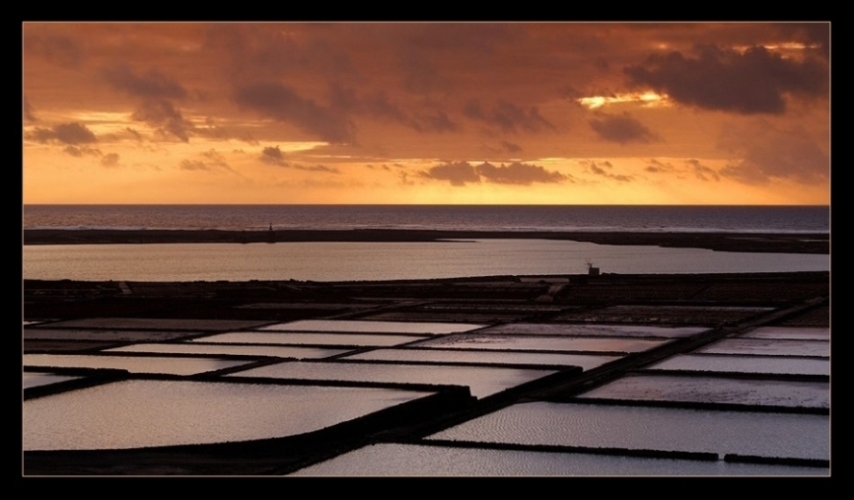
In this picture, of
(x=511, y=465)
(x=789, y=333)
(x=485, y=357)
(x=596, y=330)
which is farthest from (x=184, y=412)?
(x=789, y=333)

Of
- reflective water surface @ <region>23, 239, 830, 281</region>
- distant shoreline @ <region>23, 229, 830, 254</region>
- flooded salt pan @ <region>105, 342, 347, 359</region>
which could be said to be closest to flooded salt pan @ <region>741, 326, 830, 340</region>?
flooded salt pan @ <region>105, 342, 347, 359</region>

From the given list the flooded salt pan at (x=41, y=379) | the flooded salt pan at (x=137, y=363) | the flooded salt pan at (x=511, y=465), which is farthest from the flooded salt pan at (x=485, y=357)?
the flooded salt pan at (x=511, y=465)

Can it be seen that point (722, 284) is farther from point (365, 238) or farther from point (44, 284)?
point (365, 238)

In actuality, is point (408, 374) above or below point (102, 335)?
below

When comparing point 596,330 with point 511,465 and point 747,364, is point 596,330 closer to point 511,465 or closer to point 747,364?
point 747,364

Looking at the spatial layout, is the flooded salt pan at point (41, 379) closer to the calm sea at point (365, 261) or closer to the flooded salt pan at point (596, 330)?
the flooded salt pan at point (596, 330)

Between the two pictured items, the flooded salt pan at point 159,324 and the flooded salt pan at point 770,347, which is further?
the flooded salt pan at point 159,324
